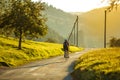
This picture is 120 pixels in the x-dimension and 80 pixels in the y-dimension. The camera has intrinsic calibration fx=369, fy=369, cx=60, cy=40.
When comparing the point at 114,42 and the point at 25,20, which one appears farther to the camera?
the point at 114,42

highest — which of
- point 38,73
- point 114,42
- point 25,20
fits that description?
point 25,20

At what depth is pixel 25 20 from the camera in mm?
50219

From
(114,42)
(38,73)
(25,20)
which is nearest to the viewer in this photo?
(38,73)

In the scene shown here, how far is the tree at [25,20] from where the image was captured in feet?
165

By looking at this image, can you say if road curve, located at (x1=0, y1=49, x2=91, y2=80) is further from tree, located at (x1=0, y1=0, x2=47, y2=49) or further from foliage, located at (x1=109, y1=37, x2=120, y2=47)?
foliage, located at (x1=109, y1=37, x2=120, y2=47)

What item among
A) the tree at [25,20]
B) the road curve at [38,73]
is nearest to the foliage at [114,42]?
the tree at [25,20]

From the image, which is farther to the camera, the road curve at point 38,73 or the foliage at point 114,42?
the foliage at point 114,42

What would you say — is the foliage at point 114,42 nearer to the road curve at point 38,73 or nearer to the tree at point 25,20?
the tree at point 25,20

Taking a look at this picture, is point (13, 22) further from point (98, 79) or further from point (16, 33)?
point (98, 79)

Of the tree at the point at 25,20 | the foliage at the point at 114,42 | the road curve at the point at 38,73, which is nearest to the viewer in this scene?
the road curve at the point at 38,73

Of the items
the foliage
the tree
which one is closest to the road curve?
the tree

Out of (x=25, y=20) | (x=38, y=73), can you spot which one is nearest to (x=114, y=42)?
(x=25, y=20)

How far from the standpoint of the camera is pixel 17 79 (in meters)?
23.7

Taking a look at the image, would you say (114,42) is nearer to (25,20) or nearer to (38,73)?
(25,20)
